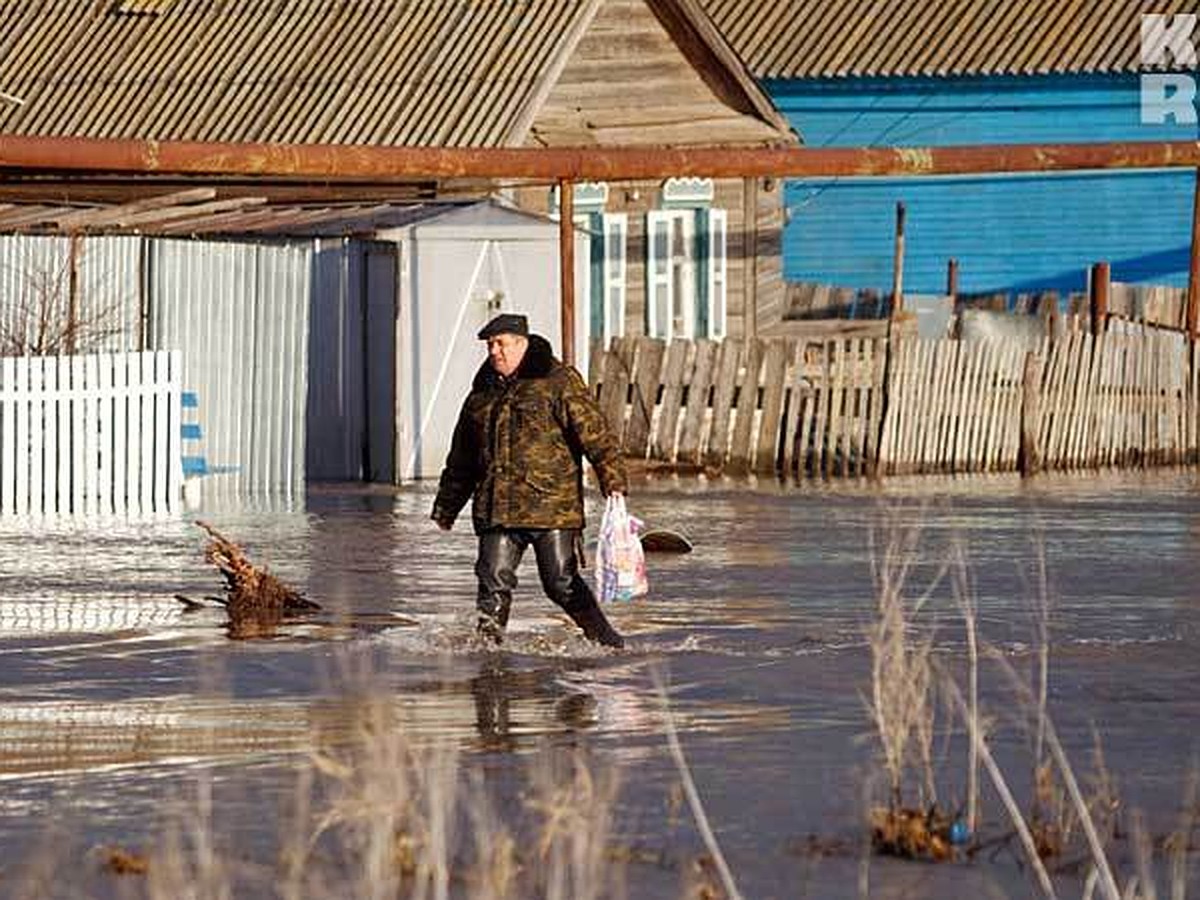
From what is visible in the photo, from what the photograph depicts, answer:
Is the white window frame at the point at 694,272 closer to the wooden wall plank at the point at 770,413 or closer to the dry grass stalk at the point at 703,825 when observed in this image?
the wooden wall plank at the point at 770,413

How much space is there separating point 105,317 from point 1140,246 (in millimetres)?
20547

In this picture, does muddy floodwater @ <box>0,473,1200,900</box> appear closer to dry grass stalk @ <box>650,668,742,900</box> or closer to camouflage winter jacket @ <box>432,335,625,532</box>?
dry grass stalk @ <box>650,668,742,900</box>

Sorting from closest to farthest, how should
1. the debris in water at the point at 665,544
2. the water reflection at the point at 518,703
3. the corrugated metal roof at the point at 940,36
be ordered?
the water reflection at the point at 518,703 < the debris in water at the point at 665,544 < the corrugated metal roof at the point at 940,36

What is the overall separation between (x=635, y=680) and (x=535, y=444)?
1.34 m

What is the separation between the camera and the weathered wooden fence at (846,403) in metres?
27.6

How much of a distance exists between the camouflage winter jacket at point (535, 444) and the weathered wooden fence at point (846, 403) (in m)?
13.8

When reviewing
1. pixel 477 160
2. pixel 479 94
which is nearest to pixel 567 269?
pixel 477 160

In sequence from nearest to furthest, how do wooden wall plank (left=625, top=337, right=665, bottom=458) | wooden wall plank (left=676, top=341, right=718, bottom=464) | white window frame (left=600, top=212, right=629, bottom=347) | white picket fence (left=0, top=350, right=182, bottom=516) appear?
white picket fence (left=0, top=350, right=182, bottom=516) → wooden wall plank (left=676, top=341, right=718, bottom=464) → wooden wall plank (left=625, top=337, right=665, bottom=458) → white window frame (left=600, top=212, right=629, bottom=347)

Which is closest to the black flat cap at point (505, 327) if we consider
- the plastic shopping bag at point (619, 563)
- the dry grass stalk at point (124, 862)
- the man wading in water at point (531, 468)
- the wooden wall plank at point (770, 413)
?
the man wading in water at point (531, 468)

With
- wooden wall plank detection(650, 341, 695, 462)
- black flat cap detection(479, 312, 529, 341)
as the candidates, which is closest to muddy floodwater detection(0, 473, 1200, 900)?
black flat cap detection(479, 312, 529, 341)

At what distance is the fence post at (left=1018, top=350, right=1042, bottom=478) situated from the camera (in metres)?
28.1

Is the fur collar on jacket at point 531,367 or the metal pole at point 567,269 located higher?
the metal pole at point 567,269

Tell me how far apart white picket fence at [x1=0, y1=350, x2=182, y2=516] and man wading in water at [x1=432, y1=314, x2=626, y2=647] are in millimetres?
9268

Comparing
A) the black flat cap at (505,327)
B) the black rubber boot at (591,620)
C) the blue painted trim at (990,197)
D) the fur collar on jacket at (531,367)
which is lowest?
the black rubber boot at (591,620)
